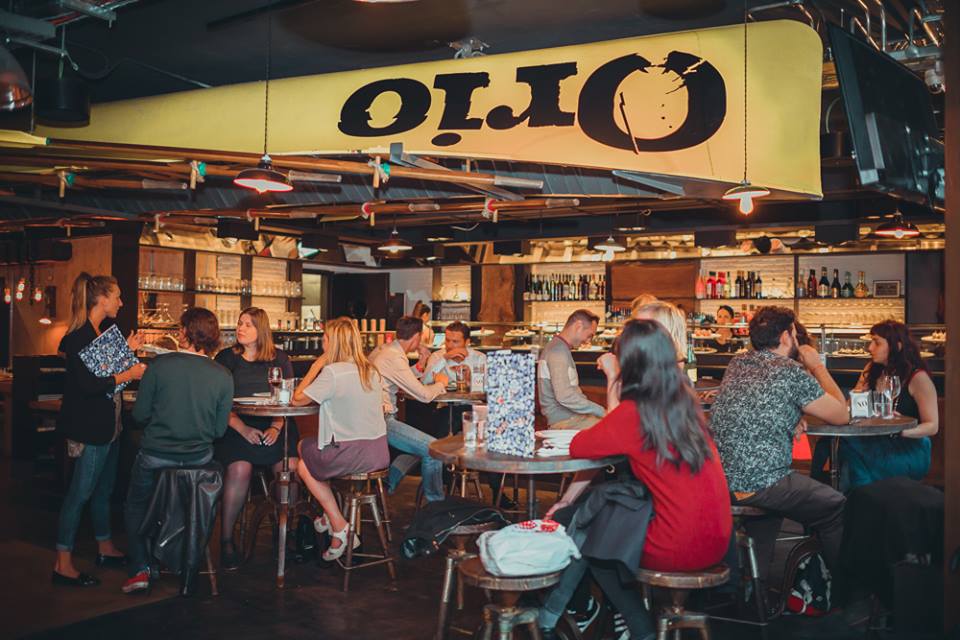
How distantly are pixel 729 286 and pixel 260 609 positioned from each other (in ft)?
28.4

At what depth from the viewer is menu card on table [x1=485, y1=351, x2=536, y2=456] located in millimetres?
3340

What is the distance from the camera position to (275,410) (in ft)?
15.7

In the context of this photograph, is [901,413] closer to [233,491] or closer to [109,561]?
[233,491]

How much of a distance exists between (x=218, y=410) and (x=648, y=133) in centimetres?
327

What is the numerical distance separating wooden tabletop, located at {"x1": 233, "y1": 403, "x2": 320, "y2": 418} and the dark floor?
1.00 m

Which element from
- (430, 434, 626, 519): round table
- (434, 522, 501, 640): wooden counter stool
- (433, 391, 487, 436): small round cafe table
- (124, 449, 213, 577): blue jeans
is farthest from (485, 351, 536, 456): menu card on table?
(433, 391, 487, 436): small round cafe table

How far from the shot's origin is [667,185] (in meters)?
5.86

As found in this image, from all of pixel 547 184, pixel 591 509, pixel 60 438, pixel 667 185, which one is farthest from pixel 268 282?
pixel 591 509

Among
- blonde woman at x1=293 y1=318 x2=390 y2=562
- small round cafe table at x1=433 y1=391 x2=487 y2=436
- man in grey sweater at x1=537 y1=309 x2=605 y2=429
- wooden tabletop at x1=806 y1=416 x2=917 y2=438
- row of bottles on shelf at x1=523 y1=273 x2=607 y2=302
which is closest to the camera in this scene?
wooden tabletop at x1=806 y1=416 x2=917 y2=438

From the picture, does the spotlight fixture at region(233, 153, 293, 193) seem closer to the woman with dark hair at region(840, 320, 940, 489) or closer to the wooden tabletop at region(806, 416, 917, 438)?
the wooden tabletop at region(806, 416, 917, 438)

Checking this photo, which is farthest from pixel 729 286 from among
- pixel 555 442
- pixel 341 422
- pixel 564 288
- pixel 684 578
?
pixel 684 578

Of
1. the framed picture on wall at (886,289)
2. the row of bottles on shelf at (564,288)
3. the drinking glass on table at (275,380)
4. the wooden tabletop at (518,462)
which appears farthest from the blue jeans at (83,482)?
the framed picture on wall at (886,289)

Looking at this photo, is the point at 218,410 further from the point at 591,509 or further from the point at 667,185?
the point at 667,185

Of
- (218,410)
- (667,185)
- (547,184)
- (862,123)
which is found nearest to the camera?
(862,123)
